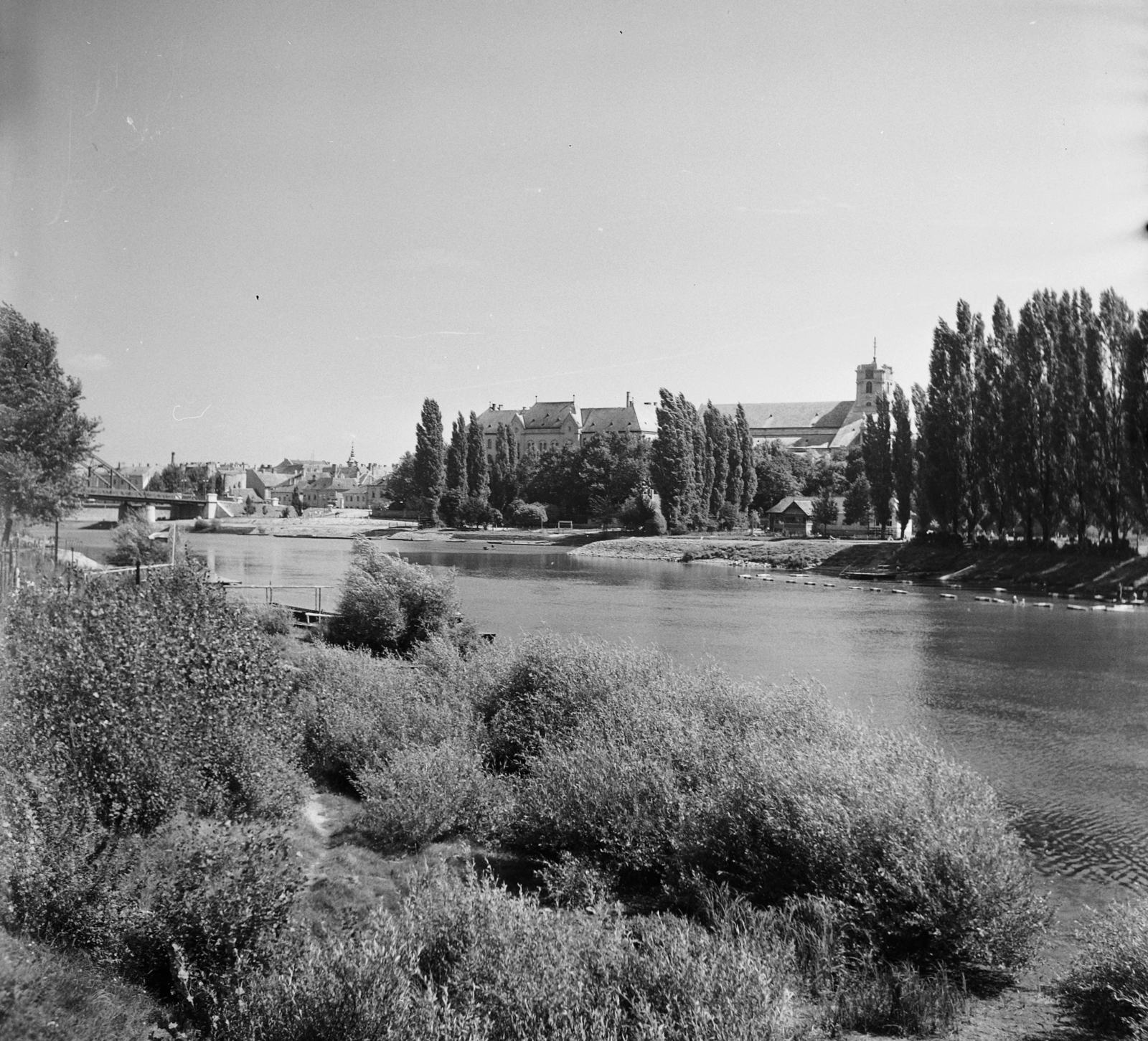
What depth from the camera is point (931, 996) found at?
864 centimetres

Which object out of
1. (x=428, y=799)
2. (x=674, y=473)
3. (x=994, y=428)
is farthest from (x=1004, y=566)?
(x=428, y=799)

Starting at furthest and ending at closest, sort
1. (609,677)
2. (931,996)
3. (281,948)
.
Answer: (609,677)
(931,996)
(281,948)

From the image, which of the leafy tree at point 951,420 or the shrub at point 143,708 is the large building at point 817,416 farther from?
the shrub at point 143,708

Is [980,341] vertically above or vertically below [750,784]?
above

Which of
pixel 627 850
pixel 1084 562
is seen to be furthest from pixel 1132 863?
pixel 1084 562

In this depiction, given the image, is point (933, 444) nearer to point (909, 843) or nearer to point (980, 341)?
point (980, 341)

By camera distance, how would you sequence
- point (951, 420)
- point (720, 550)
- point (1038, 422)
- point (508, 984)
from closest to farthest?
point (508, 984) → point (1038, 422) → point (951, 420) → point (720, 550)

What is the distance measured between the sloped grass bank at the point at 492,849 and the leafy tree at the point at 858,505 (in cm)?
6550

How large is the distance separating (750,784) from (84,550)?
1428 inches

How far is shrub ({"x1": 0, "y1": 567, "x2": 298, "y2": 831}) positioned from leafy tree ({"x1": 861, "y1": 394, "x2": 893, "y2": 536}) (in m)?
51.4

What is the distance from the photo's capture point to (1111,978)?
8289 millimetres

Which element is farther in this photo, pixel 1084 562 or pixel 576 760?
pixel 1084 562

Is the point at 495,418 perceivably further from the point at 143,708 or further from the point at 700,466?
the point at 143,708

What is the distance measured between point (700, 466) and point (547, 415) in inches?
2433
